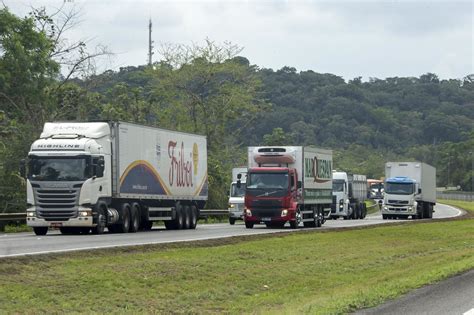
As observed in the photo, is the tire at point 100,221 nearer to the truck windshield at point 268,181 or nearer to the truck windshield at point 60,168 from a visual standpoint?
the truck windshield at point 60,168

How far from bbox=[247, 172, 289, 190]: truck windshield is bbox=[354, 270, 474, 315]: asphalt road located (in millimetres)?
22956

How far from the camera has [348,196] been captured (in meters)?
68.6

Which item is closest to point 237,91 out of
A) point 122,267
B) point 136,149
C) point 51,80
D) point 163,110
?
point 163,110

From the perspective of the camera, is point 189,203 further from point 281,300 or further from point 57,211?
point 281,300

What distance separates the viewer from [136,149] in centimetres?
3791

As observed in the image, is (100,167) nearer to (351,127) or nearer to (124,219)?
(124,219)

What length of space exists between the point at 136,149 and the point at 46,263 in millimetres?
16866

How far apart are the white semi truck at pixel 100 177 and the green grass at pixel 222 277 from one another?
5.83 meters

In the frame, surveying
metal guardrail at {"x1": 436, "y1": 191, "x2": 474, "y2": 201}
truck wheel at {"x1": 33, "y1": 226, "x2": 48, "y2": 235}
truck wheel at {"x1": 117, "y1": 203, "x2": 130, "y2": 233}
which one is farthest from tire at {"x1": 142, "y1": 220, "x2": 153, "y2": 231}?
metal guardrail at {"x1": 436, "y1": 191, "x2": 474, "y2": 201}

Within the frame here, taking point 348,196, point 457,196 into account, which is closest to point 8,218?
point 348,196

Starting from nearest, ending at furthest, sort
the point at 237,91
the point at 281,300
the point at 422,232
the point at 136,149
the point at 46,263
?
the point at 281,300 → the point at 46,263 → the point at 136,149 → the point at 422,232 → the point at 237,91

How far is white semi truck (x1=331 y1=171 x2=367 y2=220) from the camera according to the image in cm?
6588

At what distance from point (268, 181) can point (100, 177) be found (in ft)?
32.3

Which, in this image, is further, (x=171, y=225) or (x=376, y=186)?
(x=376, y=186)
